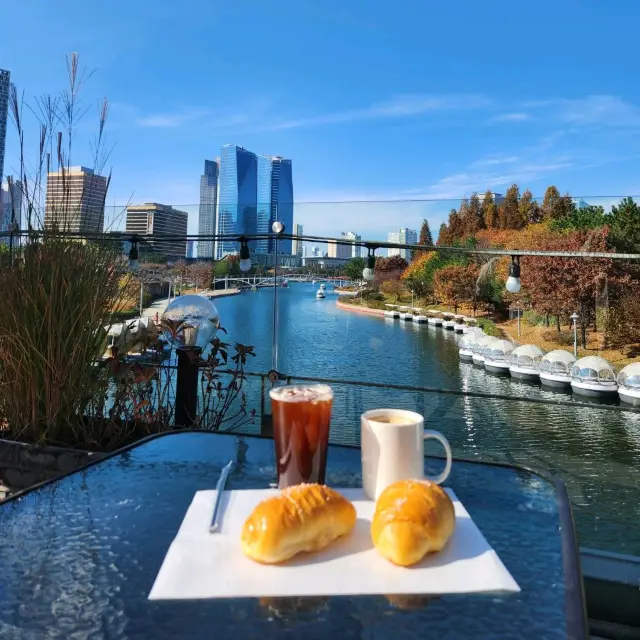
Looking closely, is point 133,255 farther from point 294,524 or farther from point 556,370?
point 556,370

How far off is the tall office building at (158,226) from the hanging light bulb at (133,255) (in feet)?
0.51

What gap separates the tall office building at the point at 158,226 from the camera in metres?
3.07

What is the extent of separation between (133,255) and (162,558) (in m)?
2.09

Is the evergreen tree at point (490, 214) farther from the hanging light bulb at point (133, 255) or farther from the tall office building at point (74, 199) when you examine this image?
A: the tall office building at point (74, 199)

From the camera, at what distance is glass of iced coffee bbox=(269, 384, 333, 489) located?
2.75ft

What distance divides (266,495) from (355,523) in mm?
197

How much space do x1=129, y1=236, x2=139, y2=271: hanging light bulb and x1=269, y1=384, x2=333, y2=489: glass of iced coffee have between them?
60.5 inches

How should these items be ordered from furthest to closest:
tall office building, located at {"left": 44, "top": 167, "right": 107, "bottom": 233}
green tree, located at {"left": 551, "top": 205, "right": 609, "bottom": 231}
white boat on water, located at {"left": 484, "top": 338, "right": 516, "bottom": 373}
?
green tree, located at {"left": 551, "top": 205, "right": 609, "bottom": 231} → white boat on water, located at {"left": 484, "top": 338, "right": 516, "bottom": 373} → tall office building, located at {"left": 44, "top": 167, "right": 107, "bottom": 233}

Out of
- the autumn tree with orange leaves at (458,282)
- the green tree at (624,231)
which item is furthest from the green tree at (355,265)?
the autumn tree with orange leaves at (458,282)

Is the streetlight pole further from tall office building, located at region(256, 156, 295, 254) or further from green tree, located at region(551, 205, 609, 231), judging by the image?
tall office building, located at region(256, 156, 295, 254)

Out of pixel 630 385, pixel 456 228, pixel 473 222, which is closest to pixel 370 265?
pixel 630 385

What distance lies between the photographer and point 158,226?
3510 millimetres

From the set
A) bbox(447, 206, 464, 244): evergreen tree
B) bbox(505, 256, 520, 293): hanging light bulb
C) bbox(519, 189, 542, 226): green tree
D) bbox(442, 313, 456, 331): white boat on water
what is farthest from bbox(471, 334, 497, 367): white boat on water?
bbox(505, 256, 520, 293): hanging light bulb

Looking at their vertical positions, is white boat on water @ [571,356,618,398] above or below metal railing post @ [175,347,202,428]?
below
